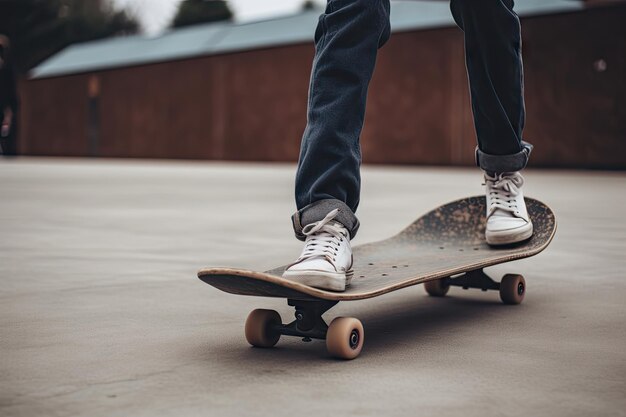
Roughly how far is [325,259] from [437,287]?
2.79 ft

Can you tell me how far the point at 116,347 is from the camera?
6.47 feet

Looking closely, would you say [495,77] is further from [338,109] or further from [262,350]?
[262,350]

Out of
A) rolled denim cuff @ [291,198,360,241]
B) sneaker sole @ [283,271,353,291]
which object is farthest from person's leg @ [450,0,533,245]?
sneaker sole @ [283,271,353,291]

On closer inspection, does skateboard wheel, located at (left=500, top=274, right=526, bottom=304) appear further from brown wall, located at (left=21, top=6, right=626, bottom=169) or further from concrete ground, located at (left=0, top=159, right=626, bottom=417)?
brown wall, located at (left=21, top=6, right=626, bottom=169)

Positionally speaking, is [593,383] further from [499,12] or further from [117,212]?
[117,212]

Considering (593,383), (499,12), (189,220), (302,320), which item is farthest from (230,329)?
(189,220)

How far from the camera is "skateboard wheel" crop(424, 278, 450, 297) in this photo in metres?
2.75

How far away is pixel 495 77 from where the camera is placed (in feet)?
8.74

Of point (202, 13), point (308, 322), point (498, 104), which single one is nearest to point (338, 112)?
point (308, 322)

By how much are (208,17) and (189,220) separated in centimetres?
4519

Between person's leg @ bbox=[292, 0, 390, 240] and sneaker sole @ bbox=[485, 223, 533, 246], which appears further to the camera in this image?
sneaker sole @ bbox=[485, 223, 533, 246]

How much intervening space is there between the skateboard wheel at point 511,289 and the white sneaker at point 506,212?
0.10 metres

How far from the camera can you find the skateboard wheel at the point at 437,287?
2.75 m

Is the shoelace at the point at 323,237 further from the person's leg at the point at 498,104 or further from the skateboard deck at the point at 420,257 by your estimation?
the person's leg at the point at 498,104
